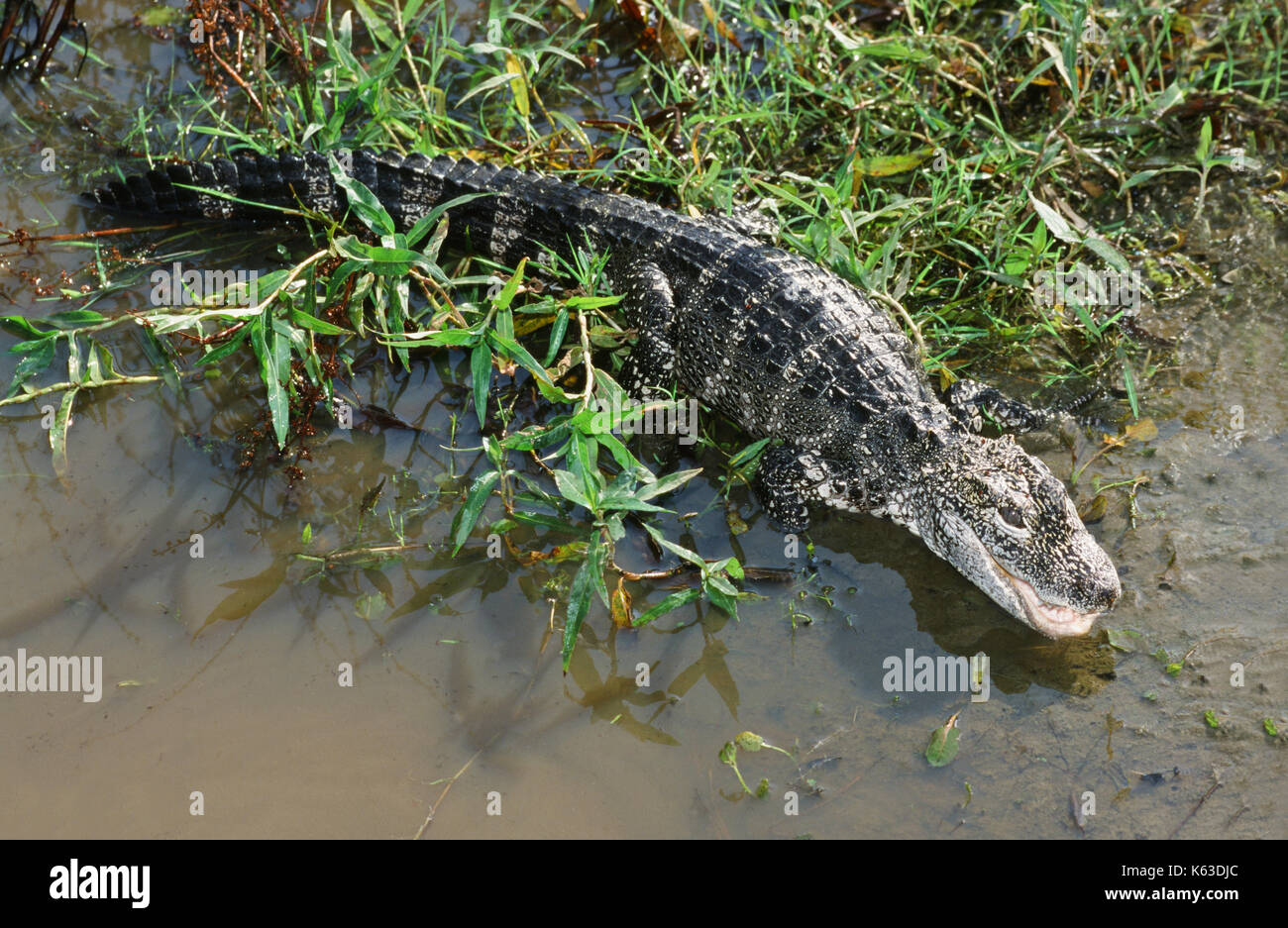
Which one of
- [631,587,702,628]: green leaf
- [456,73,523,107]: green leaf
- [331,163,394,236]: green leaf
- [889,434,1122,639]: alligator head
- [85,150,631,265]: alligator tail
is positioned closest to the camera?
[889,434,1122,639]: alligator head

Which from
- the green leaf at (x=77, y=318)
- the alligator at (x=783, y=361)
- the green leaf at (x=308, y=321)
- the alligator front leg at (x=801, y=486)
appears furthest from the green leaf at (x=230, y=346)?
the alligator front leg at (x=801, y=486)

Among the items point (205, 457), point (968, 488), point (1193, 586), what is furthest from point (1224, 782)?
point (205, 457)

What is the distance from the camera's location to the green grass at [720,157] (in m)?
4.91

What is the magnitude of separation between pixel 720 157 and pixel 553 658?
10.8 feet

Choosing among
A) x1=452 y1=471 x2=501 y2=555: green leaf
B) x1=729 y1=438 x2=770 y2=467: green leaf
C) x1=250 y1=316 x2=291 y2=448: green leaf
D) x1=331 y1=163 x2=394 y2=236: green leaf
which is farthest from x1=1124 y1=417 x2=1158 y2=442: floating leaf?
x1=250 y1=316 x2=291 y2=448: green leaf

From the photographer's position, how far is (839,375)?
4844mm

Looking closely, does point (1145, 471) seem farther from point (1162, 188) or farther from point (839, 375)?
point (1162, 188)

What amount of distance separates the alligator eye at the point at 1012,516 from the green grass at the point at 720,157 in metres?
1.11

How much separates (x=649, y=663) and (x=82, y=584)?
2.61 metres

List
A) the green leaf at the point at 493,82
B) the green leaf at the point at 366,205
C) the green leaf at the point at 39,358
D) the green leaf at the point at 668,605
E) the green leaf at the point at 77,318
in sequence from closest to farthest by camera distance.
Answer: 1. the green leaf at the point at 668,605
2. the green leaf at the point at 366,205
3. the green leaf at the point at 77,318
4. the green leaf at the point at 39,358
5. the green leaf at the point at 493,82

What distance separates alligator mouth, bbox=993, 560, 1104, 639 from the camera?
4262mm

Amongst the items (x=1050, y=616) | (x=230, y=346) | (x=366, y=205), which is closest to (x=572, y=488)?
(x=366, y=205)

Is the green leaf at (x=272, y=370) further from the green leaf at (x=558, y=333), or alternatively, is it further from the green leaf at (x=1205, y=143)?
the green leaf at (x=1205, y=143)

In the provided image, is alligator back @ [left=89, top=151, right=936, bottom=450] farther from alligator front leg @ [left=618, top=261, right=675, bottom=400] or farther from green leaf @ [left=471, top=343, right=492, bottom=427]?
green leaf @ [left=471, top=343, right=492, bottom=427]
